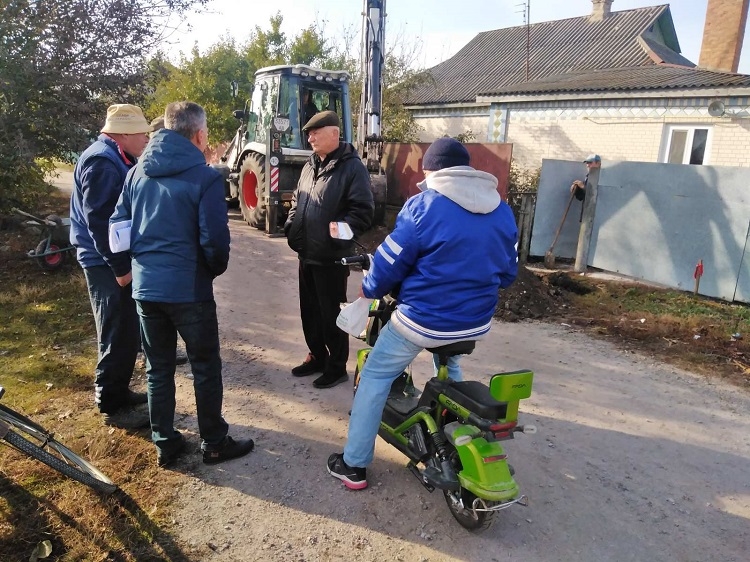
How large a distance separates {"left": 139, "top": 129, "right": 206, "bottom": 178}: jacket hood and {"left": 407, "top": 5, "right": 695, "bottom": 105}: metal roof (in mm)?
15215

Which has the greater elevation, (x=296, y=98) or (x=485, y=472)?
(x=296, y=98)

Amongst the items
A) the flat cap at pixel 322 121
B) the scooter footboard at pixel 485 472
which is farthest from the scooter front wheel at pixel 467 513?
the flat cap at pixel 322 121

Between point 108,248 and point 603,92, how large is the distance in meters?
13.2

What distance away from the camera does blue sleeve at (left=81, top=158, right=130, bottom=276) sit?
3244mm

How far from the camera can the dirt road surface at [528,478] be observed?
2.66 metres

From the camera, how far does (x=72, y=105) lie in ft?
24.2

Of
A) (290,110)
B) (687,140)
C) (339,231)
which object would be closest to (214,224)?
(339,231)

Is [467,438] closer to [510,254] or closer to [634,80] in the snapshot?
[510,254]

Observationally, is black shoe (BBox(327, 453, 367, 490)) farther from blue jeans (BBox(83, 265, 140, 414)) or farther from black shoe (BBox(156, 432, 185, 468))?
blue jeans (BBox(83, 265, 140, 414))

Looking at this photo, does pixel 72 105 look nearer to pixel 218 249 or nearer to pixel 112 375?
pixel 112 375

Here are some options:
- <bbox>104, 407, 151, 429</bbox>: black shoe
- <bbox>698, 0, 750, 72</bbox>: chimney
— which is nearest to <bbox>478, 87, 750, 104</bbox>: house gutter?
<bbox>698, 0, 750, 72</bbox>: chimney

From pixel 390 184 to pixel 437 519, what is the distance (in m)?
9.60

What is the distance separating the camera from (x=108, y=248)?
10.7 ft

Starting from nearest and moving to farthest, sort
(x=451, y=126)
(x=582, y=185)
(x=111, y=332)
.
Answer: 1. (x=111, y=332)
2. (x=582, y=185)
3. (x=451, y=126)
